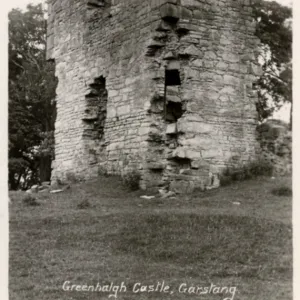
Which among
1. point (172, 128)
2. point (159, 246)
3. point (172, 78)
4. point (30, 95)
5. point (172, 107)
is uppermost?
point (30, 95)

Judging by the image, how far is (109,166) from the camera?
13.5 meters

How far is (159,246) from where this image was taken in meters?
8.12

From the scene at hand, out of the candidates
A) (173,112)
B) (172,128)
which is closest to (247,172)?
(172,128)

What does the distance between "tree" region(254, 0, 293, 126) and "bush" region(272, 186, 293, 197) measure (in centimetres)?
1169

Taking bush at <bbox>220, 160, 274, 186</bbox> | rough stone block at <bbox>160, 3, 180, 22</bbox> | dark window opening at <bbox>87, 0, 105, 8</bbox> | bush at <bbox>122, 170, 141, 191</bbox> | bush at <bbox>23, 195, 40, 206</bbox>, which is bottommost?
bush at <bbox>23, 195, 40, 206</bbox>

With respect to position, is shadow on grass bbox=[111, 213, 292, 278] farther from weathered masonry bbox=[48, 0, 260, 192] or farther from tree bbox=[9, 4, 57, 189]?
tree bbox=[9, 4, 57, 189]

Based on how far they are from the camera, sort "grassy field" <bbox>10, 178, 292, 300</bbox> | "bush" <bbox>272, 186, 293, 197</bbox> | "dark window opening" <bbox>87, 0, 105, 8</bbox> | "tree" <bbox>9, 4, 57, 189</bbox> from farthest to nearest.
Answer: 1. "tree" <bbox>9, 4, 57, 189</bbox>
2. "dark window opening" <bbox>87, 0, 105, 8</bbox>
3. "bush" <bbox>272, 186, 293, 197</bbox>
4. "grassy field" <bbox>10, 178, 292, 300</bbox>

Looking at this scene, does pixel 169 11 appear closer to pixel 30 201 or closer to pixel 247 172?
pixel 247 172

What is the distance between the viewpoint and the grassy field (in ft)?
22.3

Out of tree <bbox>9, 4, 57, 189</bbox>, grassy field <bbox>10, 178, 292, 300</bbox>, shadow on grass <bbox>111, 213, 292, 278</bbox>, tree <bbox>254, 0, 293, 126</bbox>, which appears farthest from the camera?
tree <bbox>9, 4, 57, 189</bbox>

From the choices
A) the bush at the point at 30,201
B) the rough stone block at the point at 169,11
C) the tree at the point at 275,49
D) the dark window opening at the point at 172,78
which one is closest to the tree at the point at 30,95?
the tree at the point at 275,49

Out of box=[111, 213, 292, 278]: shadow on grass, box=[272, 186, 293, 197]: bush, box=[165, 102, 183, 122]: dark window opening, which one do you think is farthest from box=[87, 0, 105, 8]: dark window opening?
box=[111, 213, 292, 278]: shadow on grass

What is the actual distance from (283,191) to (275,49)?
13.4 metres

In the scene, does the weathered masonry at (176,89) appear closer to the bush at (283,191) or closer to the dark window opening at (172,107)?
the dark window opening at (172,107)
